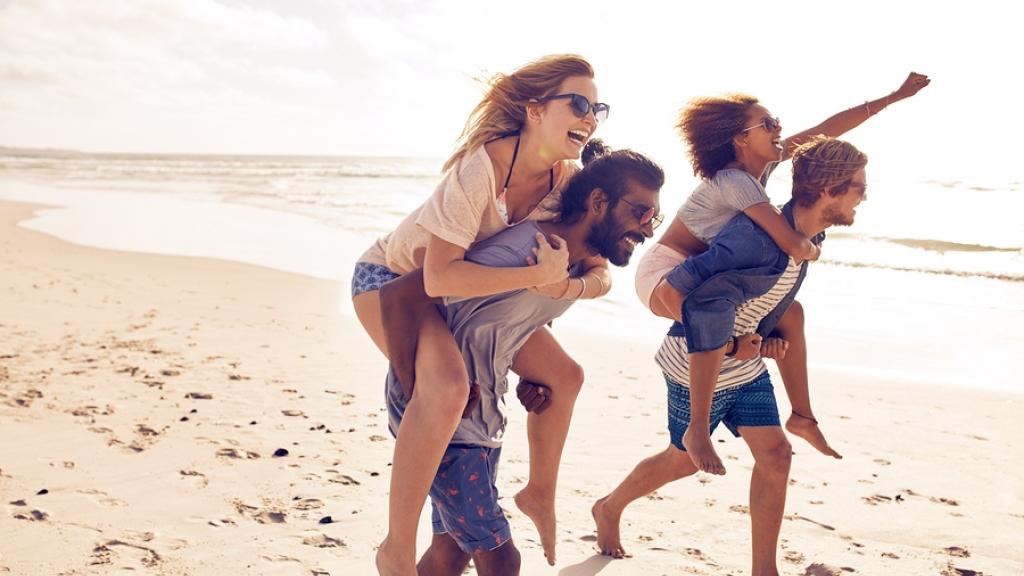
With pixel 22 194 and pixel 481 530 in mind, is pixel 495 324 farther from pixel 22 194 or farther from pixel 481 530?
pixel 22 194

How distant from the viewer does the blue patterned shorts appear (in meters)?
2.86

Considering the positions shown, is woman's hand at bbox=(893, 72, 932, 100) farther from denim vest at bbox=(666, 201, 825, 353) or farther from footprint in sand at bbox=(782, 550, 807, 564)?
footprint in sand at bbox=(782, 550, 807, 564)

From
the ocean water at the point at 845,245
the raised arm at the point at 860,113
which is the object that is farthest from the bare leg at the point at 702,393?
the ocean water at the point at 845,245

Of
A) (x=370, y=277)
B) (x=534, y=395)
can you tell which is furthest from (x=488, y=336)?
(x=370, y=277)

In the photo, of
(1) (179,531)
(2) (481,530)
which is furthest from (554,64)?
(1) (179,531)

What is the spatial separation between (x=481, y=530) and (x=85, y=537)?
2021 mm

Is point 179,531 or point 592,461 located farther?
point 592,461

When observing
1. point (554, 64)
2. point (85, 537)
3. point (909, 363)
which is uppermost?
point (554, 64)

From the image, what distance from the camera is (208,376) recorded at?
6.51 meters

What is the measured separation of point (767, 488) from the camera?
3191mm

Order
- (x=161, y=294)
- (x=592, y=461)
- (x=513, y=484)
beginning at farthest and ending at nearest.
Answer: (x=161, y=294) < (x=592, y=461) < (x=513, y=484)

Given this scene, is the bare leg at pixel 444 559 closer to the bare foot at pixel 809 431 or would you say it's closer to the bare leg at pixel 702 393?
the bare leg at pixel 702 393

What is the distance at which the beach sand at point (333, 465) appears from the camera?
3.83 m

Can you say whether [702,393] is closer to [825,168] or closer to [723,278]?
[723,278]
